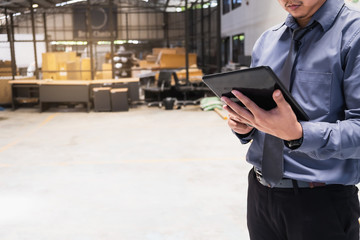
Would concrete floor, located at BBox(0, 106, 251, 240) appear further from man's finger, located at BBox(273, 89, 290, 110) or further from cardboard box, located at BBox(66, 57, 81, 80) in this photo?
cardboard box, located at BBox(66, 57, 81, 80)

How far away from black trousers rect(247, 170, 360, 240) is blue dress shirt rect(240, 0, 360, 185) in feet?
0.20

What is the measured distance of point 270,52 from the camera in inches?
55.6

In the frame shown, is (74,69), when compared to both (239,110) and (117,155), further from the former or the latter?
(239,110)

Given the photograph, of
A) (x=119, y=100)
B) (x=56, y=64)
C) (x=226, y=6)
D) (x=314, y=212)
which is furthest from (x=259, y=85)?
(x=226, y=6)

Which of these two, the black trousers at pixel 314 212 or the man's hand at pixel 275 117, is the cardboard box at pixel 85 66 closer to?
the black trousers at pixel 314 212

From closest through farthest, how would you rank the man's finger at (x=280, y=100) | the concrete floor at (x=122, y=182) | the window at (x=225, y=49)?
the man's finger at (x=280, y=100), the concrete floor at (x=122, y=182), the window at (x=225, y=49)

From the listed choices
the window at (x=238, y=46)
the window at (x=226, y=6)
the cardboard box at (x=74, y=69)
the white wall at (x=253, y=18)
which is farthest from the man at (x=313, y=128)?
the window at (x=226, y=6)

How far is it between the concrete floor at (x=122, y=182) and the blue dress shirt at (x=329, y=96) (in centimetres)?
233

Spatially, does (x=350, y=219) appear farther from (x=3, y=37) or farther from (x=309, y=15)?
(x=3, y=37)

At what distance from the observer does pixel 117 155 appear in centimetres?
627

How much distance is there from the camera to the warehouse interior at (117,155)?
3.75 meters

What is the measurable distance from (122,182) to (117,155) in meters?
1.39

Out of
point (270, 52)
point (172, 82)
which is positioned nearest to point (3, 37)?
point (172, 82)

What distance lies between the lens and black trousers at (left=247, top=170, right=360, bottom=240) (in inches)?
49.6
